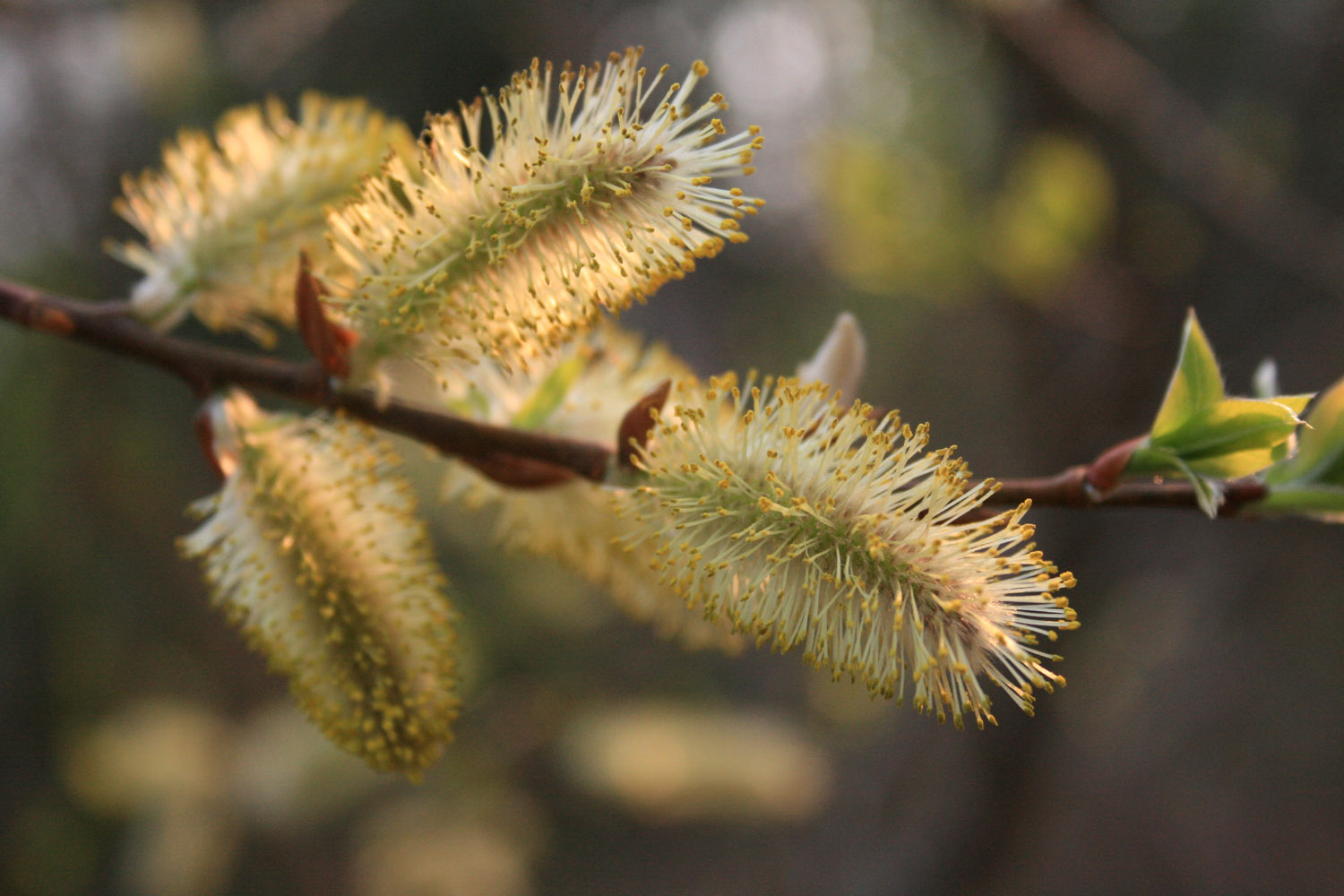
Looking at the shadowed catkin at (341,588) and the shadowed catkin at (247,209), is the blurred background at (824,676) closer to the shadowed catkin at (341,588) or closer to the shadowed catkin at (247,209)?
the shadowed catkin at (247,209)

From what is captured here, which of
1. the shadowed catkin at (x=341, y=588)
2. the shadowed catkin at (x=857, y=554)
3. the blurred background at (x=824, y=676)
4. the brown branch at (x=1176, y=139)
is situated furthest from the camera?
the blurred background at (x=824, y=676)

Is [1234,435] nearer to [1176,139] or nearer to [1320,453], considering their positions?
[1320,453]

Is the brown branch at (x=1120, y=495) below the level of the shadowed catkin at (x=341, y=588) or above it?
above

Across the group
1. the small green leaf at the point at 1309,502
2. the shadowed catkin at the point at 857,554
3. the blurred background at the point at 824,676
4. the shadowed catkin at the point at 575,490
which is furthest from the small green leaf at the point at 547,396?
the blurred background at the point at 824,676

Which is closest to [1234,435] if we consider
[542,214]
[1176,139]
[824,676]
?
[542,214]

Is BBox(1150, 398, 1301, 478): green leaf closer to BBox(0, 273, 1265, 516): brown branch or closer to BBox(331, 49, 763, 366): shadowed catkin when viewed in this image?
BBox(0, 273, 1265, 516): brown branch

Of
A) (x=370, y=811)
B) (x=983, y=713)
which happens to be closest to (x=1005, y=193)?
(x=983, y=713)
